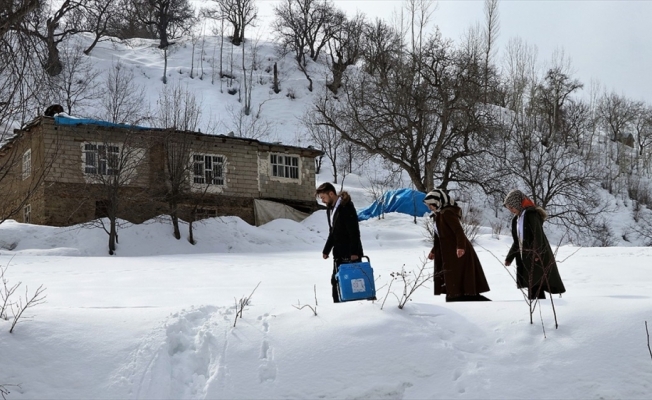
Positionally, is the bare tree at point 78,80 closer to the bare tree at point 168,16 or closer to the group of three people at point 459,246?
the bare tree at point 168,16

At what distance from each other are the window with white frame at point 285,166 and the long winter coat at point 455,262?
71.7 feet

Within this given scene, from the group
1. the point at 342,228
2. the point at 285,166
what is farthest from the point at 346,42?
the point at 342,228

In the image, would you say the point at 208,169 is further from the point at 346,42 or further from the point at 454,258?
the point at 346,42

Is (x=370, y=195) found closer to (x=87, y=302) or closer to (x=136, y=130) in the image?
(x=136, y=130)

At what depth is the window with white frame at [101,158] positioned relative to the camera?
2192cm

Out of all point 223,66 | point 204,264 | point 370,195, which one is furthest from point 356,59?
point 204,264

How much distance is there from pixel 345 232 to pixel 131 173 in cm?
1583

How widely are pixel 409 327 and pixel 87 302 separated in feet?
18.7

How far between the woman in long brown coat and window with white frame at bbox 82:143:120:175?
15.9 meters

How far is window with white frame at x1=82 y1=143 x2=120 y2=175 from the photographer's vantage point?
2192 centimetres

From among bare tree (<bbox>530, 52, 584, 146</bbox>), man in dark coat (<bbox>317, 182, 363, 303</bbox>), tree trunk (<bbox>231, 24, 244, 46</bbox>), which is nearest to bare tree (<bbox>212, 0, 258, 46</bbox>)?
tree trunk (<bbox>231, 24, 244, 46</bbox>)

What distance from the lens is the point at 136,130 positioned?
23953mm

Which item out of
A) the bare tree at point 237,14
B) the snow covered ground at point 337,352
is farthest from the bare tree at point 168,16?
the snow covered ground at point 337,352

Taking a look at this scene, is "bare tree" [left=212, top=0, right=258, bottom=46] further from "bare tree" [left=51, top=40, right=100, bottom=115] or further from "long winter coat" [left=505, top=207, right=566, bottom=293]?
"long winter coat" [left=505, top=207, right=566, bottom=293]
